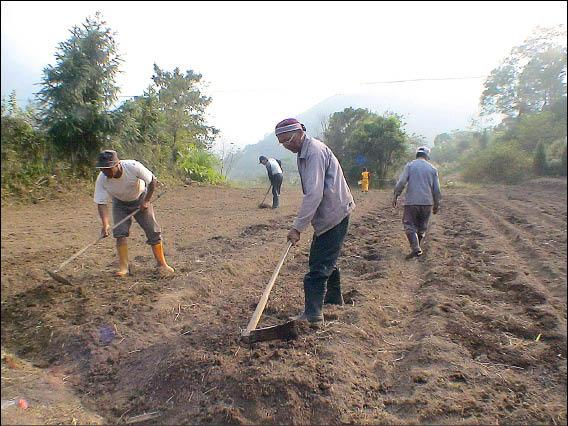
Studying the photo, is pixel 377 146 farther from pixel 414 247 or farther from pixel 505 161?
pixel 505 161

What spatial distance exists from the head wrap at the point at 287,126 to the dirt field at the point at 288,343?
62.6 inches

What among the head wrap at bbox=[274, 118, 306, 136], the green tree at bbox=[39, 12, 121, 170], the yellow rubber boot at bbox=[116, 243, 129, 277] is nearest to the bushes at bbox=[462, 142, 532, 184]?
the head wrap at bbox=[274, 118, 306, 136]

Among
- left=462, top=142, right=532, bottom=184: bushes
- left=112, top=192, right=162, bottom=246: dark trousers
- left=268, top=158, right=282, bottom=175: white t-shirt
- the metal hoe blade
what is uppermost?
left=462, top=142, right=532, bottom=184: bushes

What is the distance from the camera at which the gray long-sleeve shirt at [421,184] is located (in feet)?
20.6

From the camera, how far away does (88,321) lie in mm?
3781

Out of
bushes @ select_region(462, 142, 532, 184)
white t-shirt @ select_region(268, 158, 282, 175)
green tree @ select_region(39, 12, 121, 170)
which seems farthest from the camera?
white t-shirt @ select_region(268, 158, 282, 175)

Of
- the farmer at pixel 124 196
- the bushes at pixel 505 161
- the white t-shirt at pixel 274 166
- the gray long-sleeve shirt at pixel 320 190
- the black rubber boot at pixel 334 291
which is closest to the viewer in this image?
the bushes at pixel 505 161

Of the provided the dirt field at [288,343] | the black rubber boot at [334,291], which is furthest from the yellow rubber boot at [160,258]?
the black rubber boot at [334,291]

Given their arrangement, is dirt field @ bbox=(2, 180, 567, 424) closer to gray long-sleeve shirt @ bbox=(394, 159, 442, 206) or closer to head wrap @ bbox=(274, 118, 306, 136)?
gray long-sleeve shirt @ bbox=(394, 159, 442, 206)

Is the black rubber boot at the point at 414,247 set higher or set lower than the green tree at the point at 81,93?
lower

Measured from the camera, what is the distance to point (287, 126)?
354 cm

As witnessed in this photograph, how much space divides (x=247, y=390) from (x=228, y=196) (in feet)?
43.2

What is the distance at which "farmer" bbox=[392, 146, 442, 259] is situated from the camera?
6.29 metres

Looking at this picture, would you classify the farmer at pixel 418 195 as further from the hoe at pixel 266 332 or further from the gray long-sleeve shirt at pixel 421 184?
the hoe at pixel 266 332
